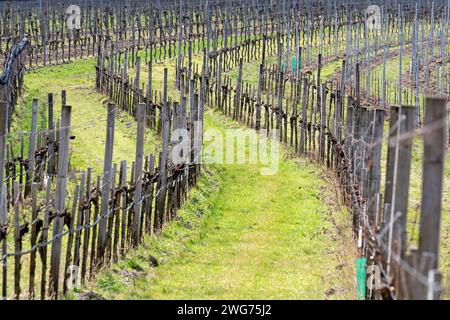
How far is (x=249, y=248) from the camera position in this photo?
1192cm

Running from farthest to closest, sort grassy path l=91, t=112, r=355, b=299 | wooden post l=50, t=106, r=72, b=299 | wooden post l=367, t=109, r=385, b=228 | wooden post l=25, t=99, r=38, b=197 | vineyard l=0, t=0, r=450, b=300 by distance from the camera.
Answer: wooden post l=25, t=99, r=38, b=197 → grassy path l=91, t=112, r=355, b=299 → wooden post l=367, t=109, r=385, b=228 → wooden post l=50, t=106, r=72, b=299 → vineyard l=0, t=0, r=450, b=300

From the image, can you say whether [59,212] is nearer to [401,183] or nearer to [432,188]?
[401,183]

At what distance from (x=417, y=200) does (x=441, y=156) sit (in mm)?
9907

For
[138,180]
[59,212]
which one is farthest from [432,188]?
[138,180]

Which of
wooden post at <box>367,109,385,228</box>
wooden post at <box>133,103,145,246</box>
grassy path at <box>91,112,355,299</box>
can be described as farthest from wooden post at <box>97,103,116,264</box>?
wooden post at <box>367,109,385,228</box>

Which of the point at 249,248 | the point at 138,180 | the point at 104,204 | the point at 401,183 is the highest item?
the point at 401,183

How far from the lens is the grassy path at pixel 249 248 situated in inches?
386

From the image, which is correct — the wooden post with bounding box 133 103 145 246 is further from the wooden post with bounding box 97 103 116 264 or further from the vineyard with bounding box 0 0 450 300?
the wooden post with bounding box 97 103 116 264

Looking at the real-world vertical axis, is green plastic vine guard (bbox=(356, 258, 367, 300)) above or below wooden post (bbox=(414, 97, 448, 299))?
below

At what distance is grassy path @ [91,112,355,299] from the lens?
9805mm

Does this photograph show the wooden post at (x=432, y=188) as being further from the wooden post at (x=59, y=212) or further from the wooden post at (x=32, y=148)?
the wooden post at (x=32, y=148)
